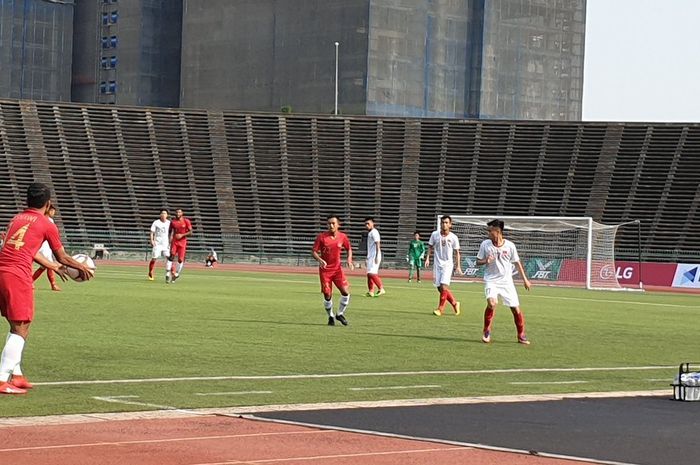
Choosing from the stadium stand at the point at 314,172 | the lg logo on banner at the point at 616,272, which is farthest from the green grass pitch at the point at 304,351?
the stadium stand at the point at 314,172

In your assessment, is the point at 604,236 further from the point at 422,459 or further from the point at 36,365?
the point at 422,459

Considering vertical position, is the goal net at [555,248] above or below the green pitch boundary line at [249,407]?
above

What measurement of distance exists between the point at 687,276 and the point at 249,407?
152 ft

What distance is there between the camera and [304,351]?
19.1 m

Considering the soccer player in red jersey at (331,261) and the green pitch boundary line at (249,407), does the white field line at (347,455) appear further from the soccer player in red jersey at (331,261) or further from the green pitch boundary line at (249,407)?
the soccer player in red jersey at (331,261)

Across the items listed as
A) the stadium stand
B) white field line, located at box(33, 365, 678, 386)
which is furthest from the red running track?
the stadium stand

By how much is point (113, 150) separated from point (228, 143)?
6.20 meters

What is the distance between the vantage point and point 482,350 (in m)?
20.5

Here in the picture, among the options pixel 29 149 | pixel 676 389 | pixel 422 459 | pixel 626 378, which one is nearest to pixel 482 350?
pixel 626 378

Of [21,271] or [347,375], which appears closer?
[21,271]

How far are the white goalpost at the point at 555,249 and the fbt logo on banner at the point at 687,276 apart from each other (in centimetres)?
275

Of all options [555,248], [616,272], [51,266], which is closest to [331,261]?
[51,266]

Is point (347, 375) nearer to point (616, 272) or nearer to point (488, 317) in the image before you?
point (488, 317)

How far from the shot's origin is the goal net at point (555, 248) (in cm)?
5541
